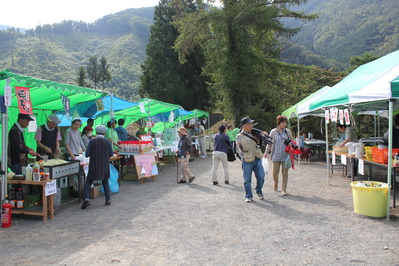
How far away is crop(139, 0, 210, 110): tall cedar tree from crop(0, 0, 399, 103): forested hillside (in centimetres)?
1836

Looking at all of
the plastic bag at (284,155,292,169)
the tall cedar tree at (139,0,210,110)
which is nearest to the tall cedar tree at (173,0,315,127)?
the tall cedar tree at (139,0,210,110)

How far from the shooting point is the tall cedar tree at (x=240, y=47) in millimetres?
18078

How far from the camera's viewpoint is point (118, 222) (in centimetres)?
523

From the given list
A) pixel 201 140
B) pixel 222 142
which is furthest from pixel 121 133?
pixel 201 140

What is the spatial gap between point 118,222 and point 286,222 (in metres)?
2.80

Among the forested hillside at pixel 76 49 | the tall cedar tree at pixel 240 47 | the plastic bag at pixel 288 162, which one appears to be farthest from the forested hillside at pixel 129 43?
the plastic bag at pixel 288 162

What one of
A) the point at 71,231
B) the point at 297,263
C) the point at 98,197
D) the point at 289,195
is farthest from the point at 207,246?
the point at 98,197

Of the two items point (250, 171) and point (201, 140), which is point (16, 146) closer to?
point (250, 171)

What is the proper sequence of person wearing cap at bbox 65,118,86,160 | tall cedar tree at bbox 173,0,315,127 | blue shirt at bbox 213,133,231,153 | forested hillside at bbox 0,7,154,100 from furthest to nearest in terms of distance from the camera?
forested hillside at bbox 0,7,154,100 < tall cedar tree at bbox 173,0,315,127 < blue shirt at bbox 213,133,231,153 < person wearing cap at bbox 65,118,86,160

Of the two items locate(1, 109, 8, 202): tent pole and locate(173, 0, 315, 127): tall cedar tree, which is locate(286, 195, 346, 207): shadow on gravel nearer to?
locate(1, 109, 8, 202): tent pole

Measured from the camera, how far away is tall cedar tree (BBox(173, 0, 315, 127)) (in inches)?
712

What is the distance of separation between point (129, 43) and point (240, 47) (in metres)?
74.8

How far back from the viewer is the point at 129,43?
8731 centimetres

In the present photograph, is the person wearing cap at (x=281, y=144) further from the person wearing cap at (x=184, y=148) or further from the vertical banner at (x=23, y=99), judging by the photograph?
the vertical banner at (x=23, y=99)
